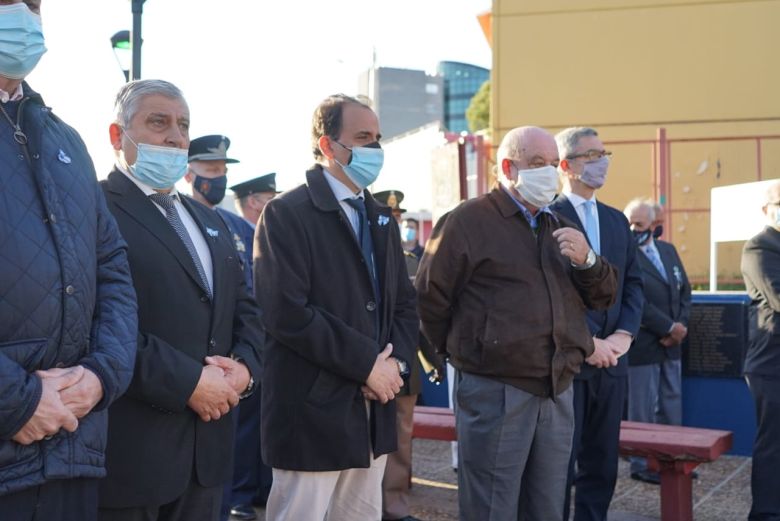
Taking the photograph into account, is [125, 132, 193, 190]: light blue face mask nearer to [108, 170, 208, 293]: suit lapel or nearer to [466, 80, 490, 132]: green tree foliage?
[108, 170, 208, 293]: suit lapel

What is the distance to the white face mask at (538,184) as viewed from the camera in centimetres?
464

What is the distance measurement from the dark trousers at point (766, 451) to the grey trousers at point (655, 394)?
1.95 m

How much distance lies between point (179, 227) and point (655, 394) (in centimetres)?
552

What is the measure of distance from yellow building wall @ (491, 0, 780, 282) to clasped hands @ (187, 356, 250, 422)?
11.0 meters

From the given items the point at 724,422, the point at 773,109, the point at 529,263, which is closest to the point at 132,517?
the point at 529,263

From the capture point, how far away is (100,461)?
2812 mm

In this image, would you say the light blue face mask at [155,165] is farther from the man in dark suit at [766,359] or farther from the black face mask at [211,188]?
the man in dark suit at [766,359]

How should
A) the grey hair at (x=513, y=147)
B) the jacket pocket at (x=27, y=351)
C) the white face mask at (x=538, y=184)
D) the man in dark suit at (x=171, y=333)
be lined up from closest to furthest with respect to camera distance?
the jacket pocket at (x=27, y=351) → the man in dark suit at (x=171, y=333) → the white face mask at (x=538, y=184) → the grey hair at (x=513, y=147)

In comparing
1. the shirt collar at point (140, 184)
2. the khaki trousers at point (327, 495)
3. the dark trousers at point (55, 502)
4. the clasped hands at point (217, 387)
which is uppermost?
the shirt collar at point (140, 184)

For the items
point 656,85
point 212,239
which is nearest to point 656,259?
point 212,239

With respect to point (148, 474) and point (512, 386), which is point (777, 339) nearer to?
point (512, 386)

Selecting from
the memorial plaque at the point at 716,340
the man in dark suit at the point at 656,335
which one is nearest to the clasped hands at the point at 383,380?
the man in dark suit at the point at 656,335

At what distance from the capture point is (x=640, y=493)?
7344 mm

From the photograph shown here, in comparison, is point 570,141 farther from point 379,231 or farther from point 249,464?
point 249,464
